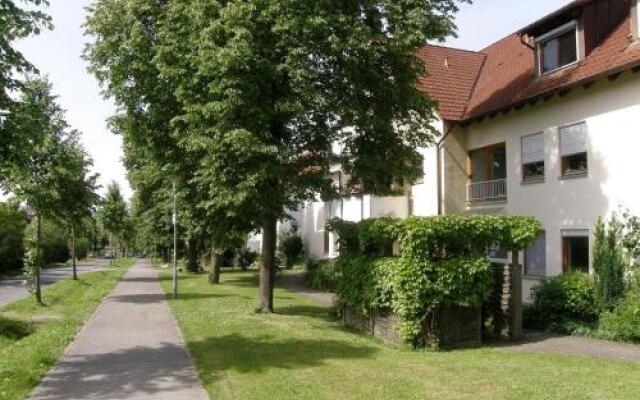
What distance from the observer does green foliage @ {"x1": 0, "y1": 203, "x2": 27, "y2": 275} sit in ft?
129

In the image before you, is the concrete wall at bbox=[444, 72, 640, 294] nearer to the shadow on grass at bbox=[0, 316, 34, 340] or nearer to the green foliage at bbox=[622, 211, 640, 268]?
the green foliage at bbox=[622, 211, 640, 268]

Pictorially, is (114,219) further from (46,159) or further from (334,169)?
(334,169)

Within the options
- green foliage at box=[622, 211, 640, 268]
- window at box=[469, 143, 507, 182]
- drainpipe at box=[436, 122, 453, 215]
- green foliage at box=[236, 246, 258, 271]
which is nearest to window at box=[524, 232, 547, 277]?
window at box=[469, 143, 507, 182]

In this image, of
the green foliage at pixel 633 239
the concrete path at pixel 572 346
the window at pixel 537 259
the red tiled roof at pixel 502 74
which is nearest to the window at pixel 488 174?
the red tiled roof at pixel 502 74

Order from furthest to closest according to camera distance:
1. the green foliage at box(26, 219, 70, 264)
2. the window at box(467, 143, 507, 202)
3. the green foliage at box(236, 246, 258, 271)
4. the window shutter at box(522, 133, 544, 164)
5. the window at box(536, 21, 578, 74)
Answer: the green foliage at box(26, 219, 70, 264), the green foliage at box(236, 246, 258, 271), the window at box(467, 143, 507, 202), the window shutter at box(522, 133, 544, 164), the window at box(536, 21, 578, 74)

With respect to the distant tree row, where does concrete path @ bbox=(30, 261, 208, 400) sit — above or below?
below

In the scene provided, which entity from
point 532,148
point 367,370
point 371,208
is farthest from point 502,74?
point 367,370

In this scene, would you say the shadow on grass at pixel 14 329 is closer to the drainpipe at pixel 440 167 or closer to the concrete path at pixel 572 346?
the concrete path at pixel 572 346

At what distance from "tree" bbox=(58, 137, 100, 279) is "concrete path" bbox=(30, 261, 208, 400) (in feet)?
24.9

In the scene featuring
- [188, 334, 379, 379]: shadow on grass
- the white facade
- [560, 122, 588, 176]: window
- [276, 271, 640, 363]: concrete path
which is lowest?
[276, 271, 640, 363]: concrete path

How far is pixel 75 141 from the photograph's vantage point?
74.9 feet

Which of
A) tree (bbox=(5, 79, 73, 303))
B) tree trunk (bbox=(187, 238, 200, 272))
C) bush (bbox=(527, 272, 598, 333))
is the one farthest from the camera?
tree trunk (bbox=(187, 238, 200, 272))

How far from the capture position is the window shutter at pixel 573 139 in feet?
53.8

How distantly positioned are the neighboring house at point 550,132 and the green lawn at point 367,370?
3.95 metres
